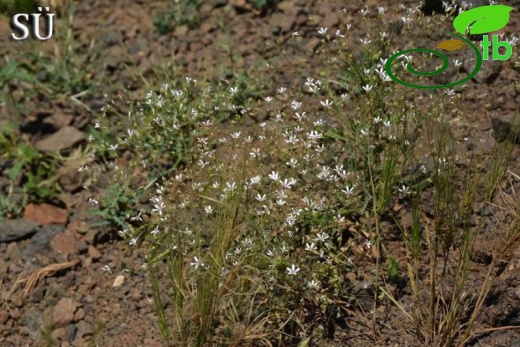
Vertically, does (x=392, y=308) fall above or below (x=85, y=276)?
above

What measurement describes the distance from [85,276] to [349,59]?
1681 millimetres

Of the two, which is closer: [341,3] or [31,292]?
[31,292]

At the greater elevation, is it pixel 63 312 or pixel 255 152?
pixel 255 152

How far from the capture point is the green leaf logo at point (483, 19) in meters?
4.16

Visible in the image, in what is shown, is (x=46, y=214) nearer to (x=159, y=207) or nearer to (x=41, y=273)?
(x=41, y=273)

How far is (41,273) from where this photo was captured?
401cm

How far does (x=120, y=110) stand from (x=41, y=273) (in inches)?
45.0

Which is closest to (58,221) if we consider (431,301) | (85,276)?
(85,276)

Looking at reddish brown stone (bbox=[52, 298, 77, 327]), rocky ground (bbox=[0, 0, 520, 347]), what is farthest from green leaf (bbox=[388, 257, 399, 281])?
reddish brown stone (bbox=[52, 298, 77, 327])

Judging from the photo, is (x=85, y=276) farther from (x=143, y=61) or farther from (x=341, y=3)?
(x=341, y=3)

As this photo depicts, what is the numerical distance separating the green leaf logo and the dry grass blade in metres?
2.32

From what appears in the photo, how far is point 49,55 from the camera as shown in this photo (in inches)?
201

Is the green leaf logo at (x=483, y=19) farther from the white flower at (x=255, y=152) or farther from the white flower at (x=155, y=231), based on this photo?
the white flower at (x=155, y=231)

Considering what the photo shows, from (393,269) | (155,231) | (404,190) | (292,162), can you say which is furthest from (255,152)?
(393,269)
